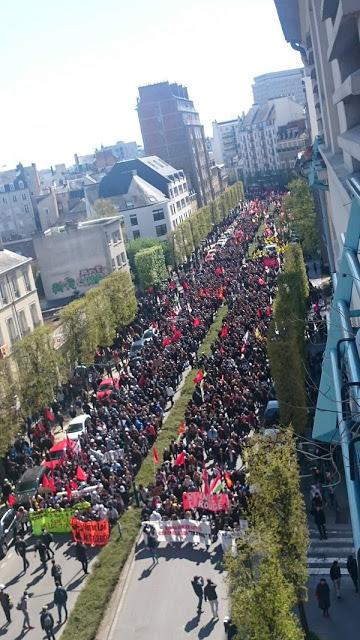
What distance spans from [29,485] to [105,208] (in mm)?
57875

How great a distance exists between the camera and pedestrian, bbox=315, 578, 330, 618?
50.5ft

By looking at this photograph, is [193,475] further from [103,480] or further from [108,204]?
[108,204]

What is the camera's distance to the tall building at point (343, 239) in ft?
26.6

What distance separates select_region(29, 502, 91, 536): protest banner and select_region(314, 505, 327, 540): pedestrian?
770cm

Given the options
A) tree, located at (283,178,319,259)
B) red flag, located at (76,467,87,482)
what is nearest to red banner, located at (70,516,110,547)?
red flag, located at (76,467,87,482)

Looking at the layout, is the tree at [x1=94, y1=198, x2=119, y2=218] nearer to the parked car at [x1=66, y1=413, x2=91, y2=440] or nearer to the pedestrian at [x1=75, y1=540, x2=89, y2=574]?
the parked car at [x1=66, y1=413, x2=91, y2=440]

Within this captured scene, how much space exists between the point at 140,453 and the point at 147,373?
8592 millimetres

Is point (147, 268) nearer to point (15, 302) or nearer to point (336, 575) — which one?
point (15, 302)

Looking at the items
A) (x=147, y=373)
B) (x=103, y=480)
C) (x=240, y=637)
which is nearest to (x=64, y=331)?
(x=147, y=373)

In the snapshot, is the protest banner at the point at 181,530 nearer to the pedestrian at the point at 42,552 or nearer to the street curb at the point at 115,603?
the street curb at the point at 115,603

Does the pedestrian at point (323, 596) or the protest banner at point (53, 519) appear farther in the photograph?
the protest banner at point (53, 519)

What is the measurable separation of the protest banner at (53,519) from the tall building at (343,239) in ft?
29.4

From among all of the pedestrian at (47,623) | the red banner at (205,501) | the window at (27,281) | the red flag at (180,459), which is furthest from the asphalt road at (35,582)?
the window at (27,281)

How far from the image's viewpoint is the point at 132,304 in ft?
154
